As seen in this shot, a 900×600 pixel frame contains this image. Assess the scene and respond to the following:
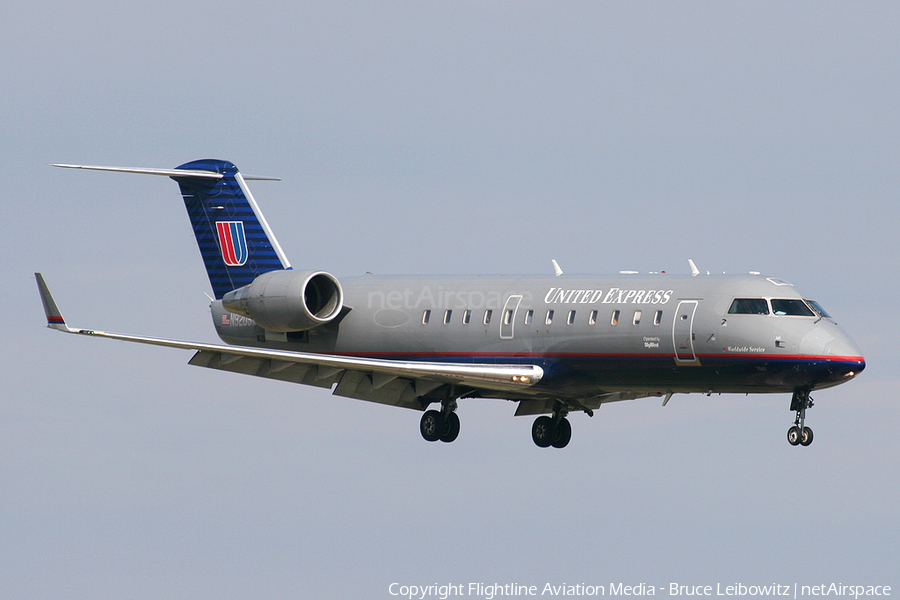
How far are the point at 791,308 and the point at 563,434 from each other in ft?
28.3

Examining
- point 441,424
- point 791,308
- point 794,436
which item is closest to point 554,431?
point 441,424

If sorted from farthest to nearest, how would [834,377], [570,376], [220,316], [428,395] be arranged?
1. [220,316]
2. [428,395]
3. [570,376]
4. [834,377]

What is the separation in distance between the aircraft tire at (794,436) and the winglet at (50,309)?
1635 centimetres

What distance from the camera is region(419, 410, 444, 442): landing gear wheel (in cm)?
3716

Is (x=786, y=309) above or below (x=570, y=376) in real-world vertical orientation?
above

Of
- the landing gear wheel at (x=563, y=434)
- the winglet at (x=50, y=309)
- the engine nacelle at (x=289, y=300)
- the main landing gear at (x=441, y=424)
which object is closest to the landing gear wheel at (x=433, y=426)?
the main landing gear at (x=441, y=424)

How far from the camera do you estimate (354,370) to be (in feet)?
119

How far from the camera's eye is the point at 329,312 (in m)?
38.4

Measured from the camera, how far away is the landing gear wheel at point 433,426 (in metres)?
37.2

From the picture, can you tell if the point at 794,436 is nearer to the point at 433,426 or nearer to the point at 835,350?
the point at 835,350

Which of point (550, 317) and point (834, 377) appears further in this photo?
point (550, 317)

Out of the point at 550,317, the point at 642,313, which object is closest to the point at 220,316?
the point at 550,317

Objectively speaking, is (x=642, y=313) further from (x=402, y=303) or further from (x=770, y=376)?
(x=402, y=303)

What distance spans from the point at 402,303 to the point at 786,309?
10.1m
